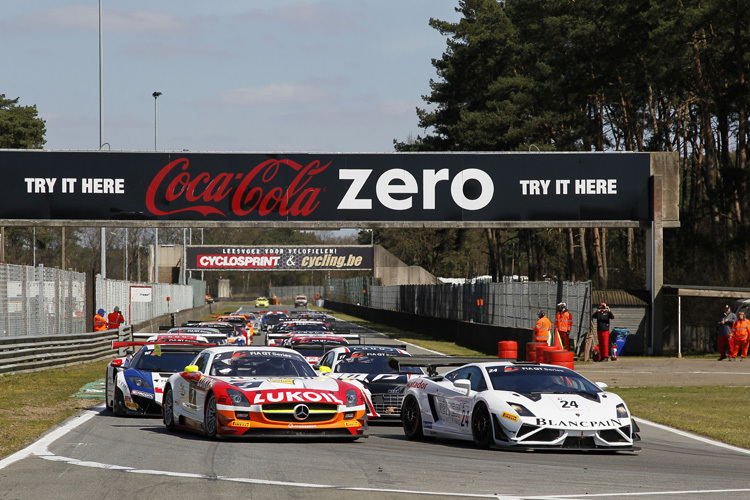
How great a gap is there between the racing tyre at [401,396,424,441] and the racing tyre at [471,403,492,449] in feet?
4.09

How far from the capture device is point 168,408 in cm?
1462

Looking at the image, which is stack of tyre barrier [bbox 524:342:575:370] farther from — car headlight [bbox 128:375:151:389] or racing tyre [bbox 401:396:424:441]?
car headlight [bbox 128:375:151:389]

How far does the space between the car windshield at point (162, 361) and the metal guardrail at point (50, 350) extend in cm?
908

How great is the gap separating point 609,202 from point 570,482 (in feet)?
94.0

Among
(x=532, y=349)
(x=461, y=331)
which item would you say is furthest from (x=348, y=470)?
(x=461, y=331)

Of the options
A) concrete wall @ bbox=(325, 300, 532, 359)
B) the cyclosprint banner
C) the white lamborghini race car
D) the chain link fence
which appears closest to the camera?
the white lamborghini race car

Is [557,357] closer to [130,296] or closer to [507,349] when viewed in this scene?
[507,349]

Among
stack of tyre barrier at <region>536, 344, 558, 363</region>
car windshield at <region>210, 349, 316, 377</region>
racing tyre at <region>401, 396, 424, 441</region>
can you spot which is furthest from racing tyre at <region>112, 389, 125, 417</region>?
stack of tyre barrier at <region>536, 344, 558, 363</region>

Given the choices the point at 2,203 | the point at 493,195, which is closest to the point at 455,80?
the point at 493,195

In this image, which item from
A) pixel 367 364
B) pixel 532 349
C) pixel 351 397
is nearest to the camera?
pixel 351 397

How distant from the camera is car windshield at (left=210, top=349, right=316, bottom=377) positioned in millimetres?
13711

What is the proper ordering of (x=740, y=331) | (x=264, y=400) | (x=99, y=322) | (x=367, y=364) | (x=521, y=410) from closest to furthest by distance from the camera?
(x=521, y=410)
(x=264, y=400)
(x=367, y=364)
(x=740, y=331)
(x=99, y=322)

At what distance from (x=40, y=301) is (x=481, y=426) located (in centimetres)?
1968

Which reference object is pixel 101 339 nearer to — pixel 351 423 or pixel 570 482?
pixel 351 423
